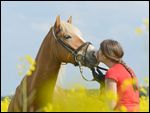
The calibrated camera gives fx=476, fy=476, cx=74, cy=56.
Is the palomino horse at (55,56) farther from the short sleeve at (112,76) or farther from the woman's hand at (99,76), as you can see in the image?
the short sleeve at (112,76)

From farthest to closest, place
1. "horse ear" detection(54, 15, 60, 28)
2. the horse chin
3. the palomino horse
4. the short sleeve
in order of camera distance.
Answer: "horse ear" detection(54, 15, 60, 28) < the palomino horse < the horse chin < the short sleeve

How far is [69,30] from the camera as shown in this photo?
24.4ft

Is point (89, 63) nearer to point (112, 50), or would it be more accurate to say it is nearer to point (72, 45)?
point (72, 45)

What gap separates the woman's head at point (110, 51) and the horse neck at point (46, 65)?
1.77m

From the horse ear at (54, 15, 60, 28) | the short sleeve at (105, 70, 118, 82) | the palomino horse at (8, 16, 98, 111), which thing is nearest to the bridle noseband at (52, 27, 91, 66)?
the palomino horse at (8, 16, 98, 111)

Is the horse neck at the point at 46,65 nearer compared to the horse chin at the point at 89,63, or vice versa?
the horse chin at the point at 89,63

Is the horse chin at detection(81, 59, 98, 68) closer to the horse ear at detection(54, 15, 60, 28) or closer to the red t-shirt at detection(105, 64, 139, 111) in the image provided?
the horse ear at detection(54, 15, 60, 28)

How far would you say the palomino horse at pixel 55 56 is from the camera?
22.6 ft

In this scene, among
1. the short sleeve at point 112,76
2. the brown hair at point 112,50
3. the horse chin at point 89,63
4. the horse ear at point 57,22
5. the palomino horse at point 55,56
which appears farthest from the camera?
the horse ear at point 57,22

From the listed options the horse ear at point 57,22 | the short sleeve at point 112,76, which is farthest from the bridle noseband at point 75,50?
the short sleeve at point 112,76

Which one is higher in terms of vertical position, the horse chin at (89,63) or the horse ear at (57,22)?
the horse ear at (57,22)

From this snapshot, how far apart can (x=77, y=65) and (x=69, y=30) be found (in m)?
0.62

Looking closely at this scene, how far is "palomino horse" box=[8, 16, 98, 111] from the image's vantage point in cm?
689

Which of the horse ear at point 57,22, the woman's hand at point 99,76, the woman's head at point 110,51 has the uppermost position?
the horse ear at point 57,22
